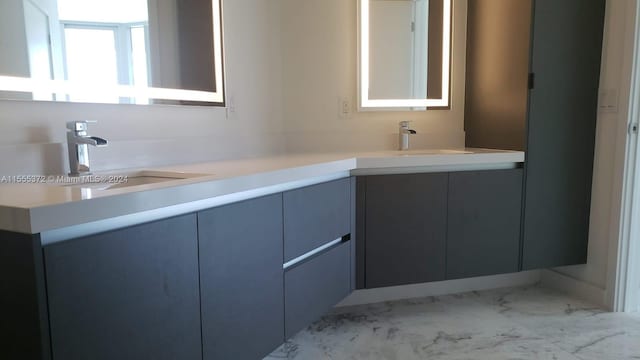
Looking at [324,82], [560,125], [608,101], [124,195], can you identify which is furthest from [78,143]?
[608,101]

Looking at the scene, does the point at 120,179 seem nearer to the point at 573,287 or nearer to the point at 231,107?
the point at 231,107

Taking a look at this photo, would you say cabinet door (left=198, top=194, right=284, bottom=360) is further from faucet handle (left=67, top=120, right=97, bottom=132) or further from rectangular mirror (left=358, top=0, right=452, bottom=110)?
rectangular mirror (left=358, top=0, right=452, bottom=110)

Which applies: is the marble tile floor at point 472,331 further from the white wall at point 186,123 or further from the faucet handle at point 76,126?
the faucet handle at point 76,126

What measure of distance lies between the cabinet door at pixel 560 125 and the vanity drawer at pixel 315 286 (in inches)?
40.3

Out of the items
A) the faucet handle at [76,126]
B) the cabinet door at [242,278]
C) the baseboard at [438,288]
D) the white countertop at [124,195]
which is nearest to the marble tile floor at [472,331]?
the baseboard at [438,288]

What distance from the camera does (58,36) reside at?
54.7 inches

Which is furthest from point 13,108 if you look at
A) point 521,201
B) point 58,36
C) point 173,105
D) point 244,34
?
point 521,201

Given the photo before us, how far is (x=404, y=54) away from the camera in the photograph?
258 cm

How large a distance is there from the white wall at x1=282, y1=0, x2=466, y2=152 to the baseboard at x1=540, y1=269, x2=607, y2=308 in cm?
126

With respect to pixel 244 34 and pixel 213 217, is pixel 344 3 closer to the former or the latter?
pixel 244 34

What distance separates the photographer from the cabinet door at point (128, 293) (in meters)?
0.91

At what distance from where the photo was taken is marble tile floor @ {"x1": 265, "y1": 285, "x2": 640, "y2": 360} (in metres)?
1.96

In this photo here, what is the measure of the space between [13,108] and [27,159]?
148 millimetres

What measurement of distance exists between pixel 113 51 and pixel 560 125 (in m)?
2.08
